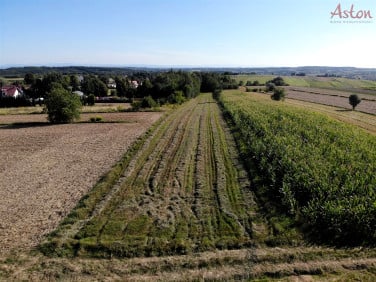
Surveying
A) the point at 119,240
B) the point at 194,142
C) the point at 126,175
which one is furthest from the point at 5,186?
the point at 194,142

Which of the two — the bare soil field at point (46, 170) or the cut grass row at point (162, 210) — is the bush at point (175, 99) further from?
the cut grass row at point (162, 210)

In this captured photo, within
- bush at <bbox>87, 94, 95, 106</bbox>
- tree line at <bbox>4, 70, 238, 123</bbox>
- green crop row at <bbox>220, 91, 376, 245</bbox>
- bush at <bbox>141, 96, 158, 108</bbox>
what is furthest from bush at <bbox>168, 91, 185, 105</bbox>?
green crop row at <bbox>220, 91, 376, 245</bbox>

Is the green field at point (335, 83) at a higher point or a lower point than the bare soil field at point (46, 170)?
higher

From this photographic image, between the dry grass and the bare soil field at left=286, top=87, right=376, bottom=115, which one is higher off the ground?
the bare soil field at left=286, top=87, right=376, bottom=115

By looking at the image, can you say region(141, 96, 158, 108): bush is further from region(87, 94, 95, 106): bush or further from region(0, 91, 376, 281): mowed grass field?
region(0, 91, 376, 281): mowed grass field

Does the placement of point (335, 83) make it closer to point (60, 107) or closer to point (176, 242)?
point (60, 107)

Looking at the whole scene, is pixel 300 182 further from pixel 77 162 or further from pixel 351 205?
pixel 77 162

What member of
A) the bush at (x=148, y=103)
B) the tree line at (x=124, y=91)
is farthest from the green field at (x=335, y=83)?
the bush at (x=148, y=103)
